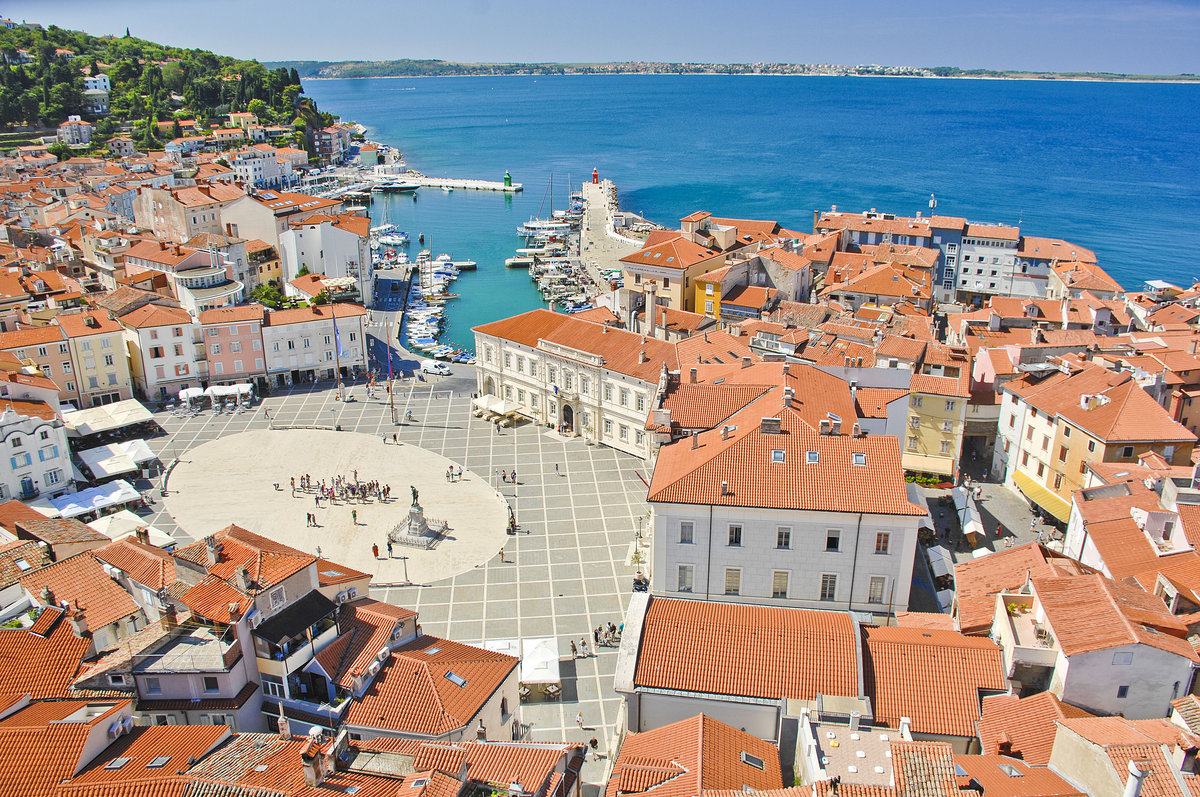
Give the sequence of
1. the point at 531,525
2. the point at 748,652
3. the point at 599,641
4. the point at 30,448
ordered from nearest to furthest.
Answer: the point at 748,652
the point at 599,641
the point at 531,525
the point at 30,448

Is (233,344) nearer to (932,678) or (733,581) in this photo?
(733,581)

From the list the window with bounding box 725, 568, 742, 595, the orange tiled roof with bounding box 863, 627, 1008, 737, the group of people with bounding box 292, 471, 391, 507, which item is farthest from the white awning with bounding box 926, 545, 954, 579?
the group of people with bounding box 292, 471, 391, 507

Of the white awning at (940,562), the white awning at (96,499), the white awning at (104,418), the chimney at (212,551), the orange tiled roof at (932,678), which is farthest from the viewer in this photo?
the white awning at (104,418)

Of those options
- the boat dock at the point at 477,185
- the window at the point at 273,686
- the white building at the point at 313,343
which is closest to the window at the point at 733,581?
the window at the point at 273,686

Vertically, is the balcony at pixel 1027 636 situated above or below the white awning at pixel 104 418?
above

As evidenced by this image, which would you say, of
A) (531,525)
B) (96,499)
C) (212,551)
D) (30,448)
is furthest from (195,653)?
(30,448)

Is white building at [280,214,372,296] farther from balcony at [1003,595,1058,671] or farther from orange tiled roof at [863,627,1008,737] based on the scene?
balcony at [1003,595,1058,671]

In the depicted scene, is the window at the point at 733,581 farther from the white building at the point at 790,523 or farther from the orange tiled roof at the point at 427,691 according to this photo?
the orange tiled roof at the point at 427,691

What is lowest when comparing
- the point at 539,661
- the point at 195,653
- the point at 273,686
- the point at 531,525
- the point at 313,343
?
the point at 531,525
